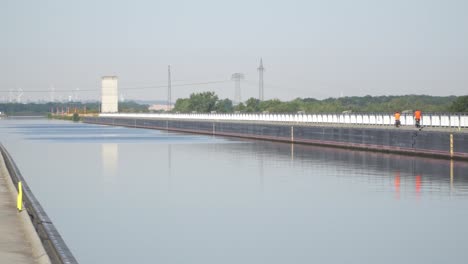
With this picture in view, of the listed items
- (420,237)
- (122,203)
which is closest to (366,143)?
(122,203)

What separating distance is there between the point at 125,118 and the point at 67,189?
13517 cm

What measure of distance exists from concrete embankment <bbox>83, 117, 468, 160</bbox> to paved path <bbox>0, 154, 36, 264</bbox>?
28.5 meters

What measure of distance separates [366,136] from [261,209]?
3304 cm

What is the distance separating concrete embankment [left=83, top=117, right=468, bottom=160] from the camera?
4759cm

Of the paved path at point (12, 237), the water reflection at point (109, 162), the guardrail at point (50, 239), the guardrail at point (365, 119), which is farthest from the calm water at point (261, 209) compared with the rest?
the guardrail at point (365, 119)

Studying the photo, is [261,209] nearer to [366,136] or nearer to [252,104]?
[366,136]

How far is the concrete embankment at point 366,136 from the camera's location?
156 ft

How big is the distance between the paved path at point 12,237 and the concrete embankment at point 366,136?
28478 millimetres

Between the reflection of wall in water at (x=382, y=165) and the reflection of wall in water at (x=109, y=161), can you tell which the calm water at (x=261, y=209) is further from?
the reflection of wall in water at (x=109, y=161)

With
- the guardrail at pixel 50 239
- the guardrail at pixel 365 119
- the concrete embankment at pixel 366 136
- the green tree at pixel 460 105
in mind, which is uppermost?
the green tree at pixel 460 105

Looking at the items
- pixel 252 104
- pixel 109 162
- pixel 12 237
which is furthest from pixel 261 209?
pixel 252 104

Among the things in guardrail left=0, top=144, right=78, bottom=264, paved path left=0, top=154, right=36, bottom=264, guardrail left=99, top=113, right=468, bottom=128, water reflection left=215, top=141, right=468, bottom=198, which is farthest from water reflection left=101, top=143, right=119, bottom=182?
guardrail left=99, top=113, right=468, bottom=128

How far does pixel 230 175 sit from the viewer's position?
4228cm

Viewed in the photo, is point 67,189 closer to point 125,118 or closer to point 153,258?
point 153,258
